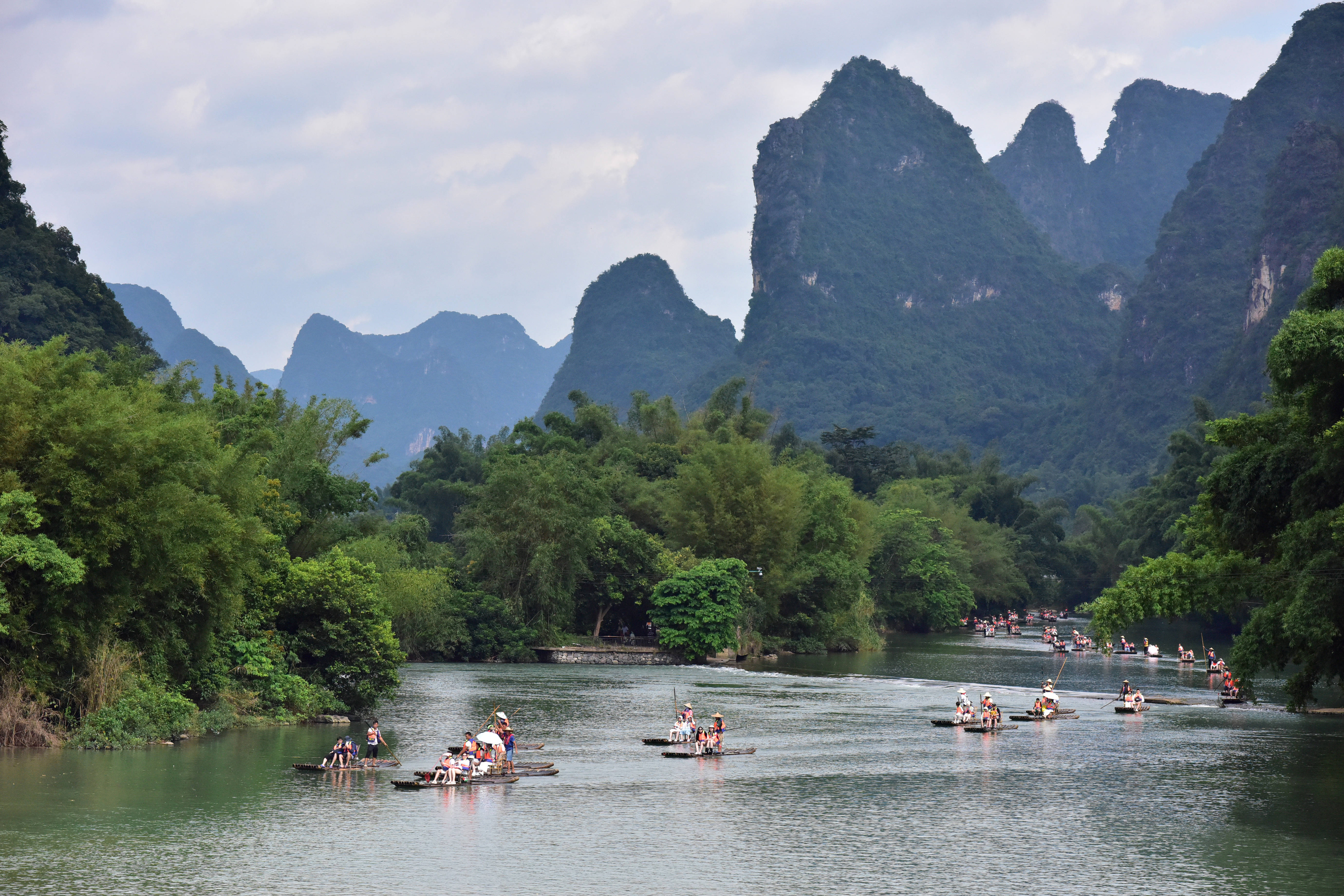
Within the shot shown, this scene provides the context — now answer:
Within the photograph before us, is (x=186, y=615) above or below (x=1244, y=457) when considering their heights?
below

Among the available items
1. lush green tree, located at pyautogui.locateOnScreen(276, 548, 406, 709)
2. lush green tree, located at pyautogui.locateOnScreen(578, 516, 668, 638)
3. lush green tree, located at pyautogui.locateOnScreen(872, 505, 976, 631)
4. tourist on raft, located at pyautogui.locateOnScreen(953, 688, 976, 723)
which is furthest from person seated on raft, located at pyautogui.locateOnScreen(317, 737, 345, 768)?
lush green tree, located at pyautogui.locateOnScreen(872, 505, 976, 631)

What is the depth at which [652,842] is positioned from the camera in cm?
2405

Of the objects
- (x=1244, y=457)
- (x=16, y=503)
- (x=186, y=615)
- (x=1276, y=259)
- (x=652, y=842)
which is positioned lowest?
(x=652, y=842)

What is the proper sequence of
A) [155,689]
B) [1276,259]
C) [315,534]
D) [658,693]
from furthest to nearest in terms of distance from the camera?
[1276,259] → [658,693] → [315,534] → [155,689]

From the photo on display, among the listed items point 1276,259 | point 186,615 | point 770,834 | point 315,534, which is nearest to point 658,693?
point 315,534

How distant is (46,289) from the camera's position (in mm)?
88062

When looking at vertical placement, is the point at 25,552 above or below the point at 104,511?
below

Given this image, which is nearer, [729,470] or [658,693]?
[658,693]

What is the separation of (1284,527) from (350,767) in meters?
22.5

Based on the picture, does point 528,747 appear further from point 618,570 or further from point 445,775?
point 618,570

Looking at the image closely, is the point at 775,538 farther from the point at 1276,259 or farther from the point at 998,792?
the point at 1276,259

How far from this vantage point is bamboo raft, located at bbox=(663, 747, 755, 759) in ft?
114

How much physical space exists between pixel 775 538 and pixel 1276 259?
154478 mm

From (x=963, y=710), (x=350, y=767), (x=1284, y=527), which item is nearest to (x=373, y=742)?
(x=350, y=767)
